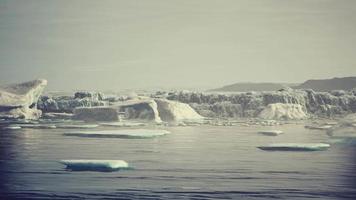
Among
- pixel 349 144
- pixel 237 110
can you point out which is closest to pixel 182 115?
pixel 237 110

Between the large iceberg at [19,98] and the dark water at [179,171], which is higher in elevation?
the large iceberg at [19,98]

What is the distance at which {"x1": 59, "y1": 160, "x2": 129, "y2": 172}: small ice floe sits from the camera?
1064cm

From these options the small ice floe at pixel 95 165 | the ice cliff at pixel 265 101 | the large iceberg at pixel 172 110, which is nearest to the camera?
the small ice floe at pixel 95 165

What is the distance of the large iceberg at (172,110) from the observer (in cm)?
2289

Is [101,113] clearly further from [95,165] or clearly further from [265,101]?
[95,165]

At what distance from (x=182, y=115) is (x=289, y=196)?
14.9 m

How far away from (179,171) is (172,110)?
482 inches

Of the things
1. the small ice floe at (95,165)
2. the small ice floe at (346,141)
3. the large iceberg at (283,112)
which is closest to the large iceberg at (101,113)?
the large iceberg at (283,112)

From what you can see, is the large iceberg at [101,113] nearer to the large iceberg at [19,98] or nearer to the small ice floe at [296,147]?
the large iceberg at [19,98]

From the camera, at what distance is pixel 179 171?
1084 cm

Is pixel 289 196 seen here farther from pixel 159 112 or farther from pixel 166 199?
pixel 159 112

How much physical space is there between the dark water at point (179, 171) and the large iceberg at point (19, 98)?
578 centimetres

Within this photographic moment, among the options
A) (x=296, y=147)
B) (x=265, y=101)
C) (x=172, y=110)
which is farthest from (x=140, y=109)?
(x=296, y=147)

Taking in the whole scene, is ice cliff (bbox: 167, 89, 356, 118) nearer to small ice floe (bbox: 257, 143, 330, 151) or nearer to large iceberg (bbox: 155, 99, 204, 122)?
large iceberg (bbox: 155, 99, 204, 122)
